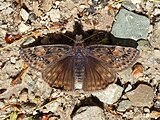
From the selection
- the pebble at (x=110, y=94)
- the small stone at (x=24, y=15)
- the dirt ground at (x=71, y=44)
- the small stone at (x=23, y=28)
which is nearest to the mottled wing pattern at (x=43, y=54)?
the dirt ground at (x=71, y=44)

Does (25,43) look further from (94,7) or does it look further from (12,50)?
(94,7)

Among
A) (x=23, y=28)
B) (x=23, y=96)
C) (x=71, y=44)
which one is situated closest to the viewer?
(x=23, y=96)

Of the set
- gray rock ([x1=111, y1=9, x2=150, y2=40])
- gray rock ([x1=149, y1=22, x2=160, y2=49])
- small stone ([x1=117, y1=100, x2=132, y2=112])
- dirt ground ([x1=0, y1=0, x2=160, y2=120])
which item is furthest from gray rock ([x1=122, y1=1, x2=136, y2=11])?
small stone ([x1=117, y1=100, x2=132, y2=112])

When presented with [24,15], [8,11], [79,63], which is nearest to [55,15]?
[24,15]

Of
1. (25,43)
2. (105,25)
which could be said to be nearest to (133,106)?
(105,25)

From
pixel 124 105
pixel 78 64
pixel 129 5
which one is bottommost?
pixel 124 105

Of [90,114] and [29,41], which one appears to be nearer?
[90,114]

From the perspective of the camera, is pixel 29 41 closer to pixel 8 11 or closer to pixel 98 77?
pixel 8 11
